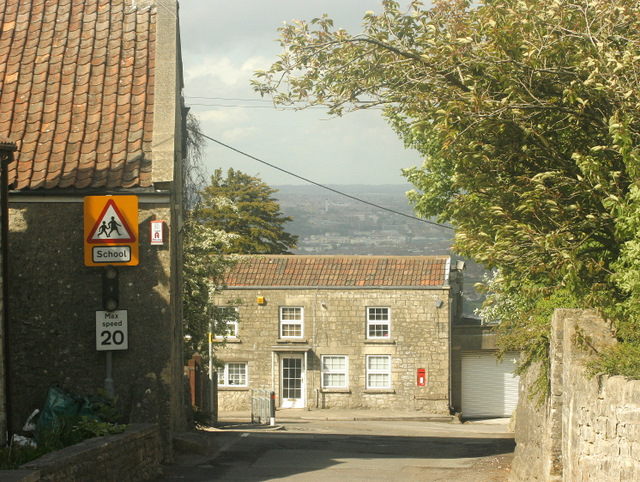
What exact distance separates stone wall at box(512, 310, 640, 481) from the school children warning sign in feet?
19.0

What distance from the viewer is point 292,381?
40750 millimetres

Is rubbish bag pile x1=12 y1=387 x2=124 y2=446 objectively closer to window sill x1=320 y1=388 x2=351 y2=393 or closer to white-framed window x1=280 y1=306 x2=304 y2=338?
window sill x1=320 y1=388 x2=351 y2=393

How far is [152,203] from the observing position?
12164 mm

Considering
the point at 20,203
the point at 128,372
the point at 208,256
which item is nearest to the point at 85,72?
the point at 20,203

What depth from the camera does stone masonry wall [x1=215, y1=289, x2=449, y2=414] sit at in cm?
3950

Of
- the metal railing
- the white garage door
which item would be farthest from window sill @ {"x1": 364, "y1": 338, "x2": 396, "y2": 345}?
the metal railing

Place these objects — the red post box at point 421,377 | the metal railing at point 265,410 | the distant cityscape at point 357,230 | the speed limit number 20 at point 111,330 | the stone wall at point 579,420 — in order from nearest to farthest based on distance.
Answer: the stone wall at point 579,420 → the speed limit number 20 at point 111,330 → the metal railing at point 265,410 → the red post box at point 421,377 → the distant cityscape at point 357,230

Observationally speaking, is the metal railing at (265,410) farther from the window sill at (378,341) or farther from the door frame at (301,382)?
the window sill at (378,341)

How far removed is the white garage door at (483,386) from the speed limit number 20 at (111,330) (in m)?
30.5

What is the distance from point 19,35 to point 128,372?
6393 millimetres

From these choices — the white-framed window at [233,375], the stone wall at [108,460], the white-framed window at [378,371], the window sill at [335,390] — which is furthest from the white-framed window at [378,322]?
the stone wall at [108,460]

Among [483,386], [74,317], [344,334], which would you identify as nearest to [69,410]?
[74,317]

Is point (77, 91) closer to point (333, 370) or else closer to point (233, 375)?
point (333, 370)

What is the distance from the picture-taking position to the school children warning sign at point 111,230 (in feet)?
38.7
